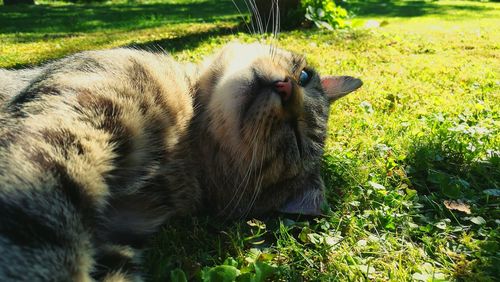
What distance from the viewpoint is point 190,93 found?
2832mm

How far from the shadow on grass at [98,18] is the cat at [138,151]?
646cm

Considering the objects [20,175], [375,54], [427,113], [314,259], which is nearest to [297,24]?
[375,54]

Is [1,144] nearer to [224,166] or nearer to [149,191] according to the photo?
[149,191]

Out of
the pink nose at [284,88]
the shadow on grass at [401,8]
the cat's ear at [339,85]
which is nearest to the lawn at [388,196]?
the cat's ear at [339,85]

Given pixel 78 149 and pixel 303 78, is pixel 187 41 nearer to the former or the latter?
pixel 303 78

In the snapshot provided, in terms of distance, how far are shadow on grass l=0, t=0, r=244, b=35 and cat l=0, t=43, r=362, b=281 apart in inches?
254

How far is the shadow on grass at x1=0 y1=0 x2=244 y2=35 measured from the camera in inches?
368

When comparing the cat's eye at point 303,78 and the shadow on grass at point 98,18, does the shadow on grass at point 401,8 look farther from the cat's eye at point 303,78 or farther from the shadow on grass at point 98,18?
the cat's eye at point 303,78

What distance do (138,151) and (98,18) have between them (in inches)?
415

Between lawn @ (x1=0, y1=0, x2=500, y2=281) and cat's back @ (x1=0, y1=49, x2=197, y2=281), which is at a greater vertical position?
cat's back @ (x1=0, y1=49, x2=197, y2=281)

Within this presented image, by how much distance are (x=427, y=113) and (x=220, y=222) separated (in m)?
2.50

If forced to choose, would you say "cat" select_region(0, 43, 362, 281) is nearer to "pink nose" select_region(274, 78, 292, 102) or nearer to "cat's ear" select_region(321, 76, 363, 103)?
"pink nose" select_region(274, 78, 292, 102)

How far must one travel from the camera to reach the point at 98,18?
11609 mm

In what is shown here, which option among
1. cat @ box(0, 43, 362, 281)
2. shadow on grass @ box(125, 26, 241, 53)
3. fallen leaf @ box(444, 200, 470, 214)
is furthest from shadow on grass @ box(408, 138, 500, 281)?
shadow on grass @ box(125, 26, 241, 53)
